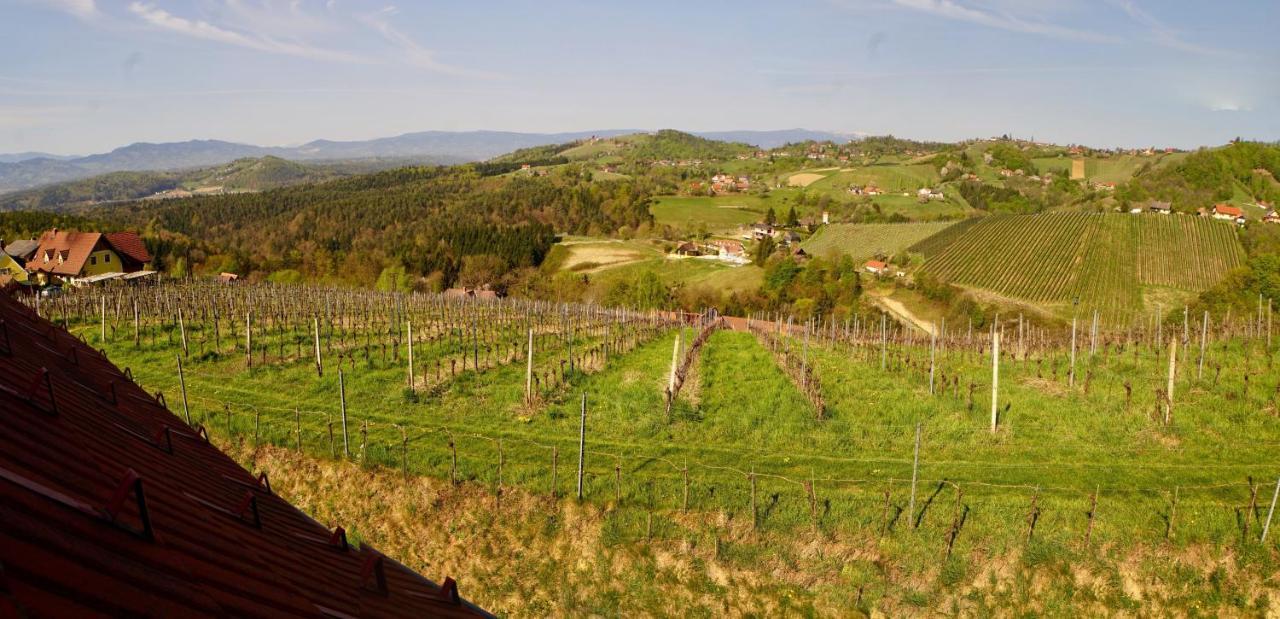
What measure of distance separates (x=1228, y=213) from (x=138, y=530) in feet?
365

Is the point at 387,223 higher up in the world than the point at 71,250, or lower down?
higher up

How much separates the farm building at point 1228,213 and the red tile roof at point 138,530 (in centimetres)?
10490

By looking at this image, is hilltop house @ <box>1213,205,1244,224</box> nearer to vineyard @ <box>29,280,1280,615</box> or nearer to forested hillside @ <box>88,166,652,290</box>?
vineyard @ <box>29,280,1280,615</box>

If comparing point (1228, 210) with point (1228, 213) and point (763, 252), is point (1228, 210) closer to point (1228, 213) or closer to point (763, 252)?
point (1228, 213)

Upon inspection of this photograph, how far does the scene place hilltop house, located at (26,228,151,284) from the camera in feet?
169

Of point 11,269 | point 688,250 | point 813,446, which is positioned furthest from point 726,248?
point 11,269

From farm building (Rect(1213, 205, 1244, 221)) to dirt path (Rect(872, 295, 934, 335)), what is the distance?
168 ft

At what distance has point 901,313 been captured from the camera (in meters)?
58.7

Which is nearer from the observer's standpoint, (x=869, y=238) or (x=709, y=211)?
(x=869, y=238)

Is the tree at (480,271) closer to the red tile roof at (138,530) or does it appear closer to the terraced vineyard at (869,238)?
the terraced vineyard at (869,238)

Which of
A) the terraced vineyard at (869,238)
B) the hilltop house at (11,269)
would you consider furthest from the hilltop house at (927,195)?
the hilltop house at (11,269)

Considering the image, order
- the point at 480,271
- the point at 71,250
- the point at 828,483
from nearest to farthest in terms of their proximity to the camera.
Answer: the point at 828,483 → the point at 71,250 → the point at 480,271

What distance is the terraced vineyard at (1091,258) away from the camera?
57.7m

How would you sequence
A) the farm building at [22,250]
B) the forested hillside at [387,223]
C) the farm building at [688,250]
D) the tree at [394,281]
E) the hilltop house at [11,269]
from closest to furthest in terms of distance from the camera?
the hilltop house at [11,269] < the farm building at [22,250] < the tree at [394,281] < the forested hillside at [387,223] < the farm building at [688,250]
